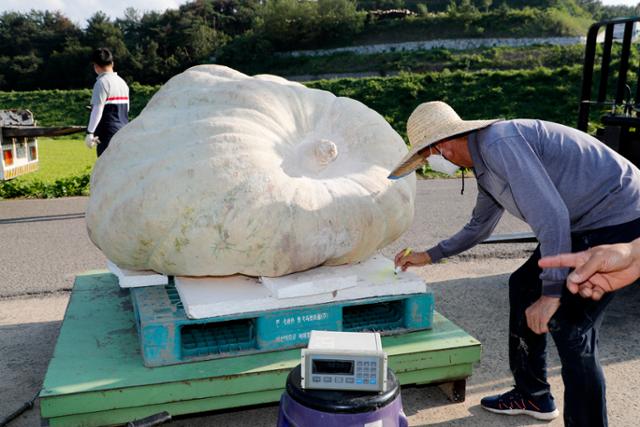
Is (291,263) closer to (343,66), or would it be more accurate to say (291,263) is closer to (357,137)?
(357,137)

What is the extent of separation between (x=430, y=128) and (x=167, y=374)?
159cm

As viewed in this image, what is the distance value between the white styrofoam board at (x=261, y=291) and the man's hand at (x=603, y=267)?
123 centimetres

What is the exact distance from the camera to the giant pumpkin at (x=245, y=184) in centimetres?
282

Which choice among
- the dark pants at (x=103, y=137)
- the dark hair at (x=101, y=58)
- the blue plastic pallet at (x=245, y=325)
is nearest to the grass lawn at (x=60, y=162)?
the dark pants at (x=103, y=137)

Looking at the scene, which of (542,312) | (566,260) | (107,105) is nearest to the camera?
(566,260)

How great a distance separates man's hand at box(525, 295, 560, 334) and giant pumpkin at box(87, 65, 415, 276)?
96cm

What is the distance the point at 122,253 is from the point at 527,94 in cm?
2276

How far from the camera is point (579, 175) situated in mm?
2455

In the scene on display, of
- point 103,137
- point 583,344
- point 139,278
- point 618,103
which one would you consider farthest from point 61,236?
point 618,103

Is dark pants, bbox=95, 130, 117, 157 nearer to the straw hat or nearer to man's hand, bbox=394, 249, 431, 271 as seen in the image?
man's hand, bbox=394, 249, 431, 271

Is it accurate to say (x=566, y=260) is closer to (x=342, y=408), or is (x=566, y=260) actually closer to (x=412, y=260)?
(x=342, y=408)

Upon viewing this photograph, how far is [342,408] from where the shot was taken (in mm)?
1967

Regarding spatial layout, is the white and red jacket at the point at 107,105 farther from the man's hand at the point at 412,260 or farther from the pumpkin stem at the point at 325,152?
the man's hand at the point at 412,260

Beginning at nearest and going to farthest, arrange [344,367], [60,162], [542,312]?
1. [344,367]
2. [542,312]
3. [60,162]
